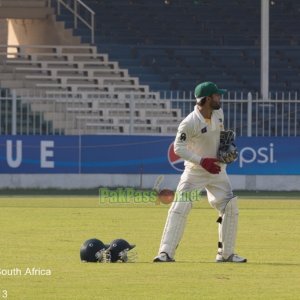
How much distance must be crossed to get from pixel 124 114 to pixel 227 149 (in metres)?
20.1

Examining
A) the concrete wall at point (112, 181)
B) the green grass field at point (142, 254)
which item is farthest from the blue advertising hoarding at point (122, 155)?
the green grass field at point (142, 254)

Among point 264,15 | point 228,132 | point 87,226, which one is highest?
point 264,15

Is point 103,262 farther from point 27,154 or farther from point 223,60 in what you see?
point 223,60

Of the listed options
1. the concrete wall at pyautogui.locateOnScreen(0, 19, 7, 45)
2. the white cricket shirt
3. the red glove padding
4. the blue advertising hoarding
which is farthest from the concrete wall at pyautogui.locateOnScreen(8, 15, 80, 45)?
the red glove padding

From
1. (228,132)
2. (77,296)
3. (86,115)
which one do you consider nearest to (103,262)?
(228,132)

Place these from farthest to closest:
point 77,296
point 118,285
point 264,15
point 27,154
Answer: point 264,15 → point 27,154 → point 118,285 → point 77,296

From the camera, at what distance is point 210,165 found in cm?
1541

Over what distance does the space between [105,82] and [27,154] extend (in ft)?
26.1

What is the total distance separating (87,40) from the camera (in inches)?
1647

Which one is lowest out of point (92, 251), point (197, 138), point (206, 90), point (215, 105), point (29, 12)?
point (92, 251)

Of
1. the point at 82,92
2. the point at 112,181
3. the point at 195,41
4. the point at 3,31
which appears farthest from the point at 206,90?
the point at 3,31

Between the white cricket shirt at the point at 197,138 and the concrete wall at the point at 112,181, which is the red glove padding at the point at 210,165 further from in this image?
the concrete wall at the point at 112,181

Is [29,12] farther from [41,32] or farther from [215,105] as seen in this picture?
[215,105]

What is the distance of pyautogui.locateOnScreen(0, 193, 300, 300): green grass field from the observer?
1292cm
